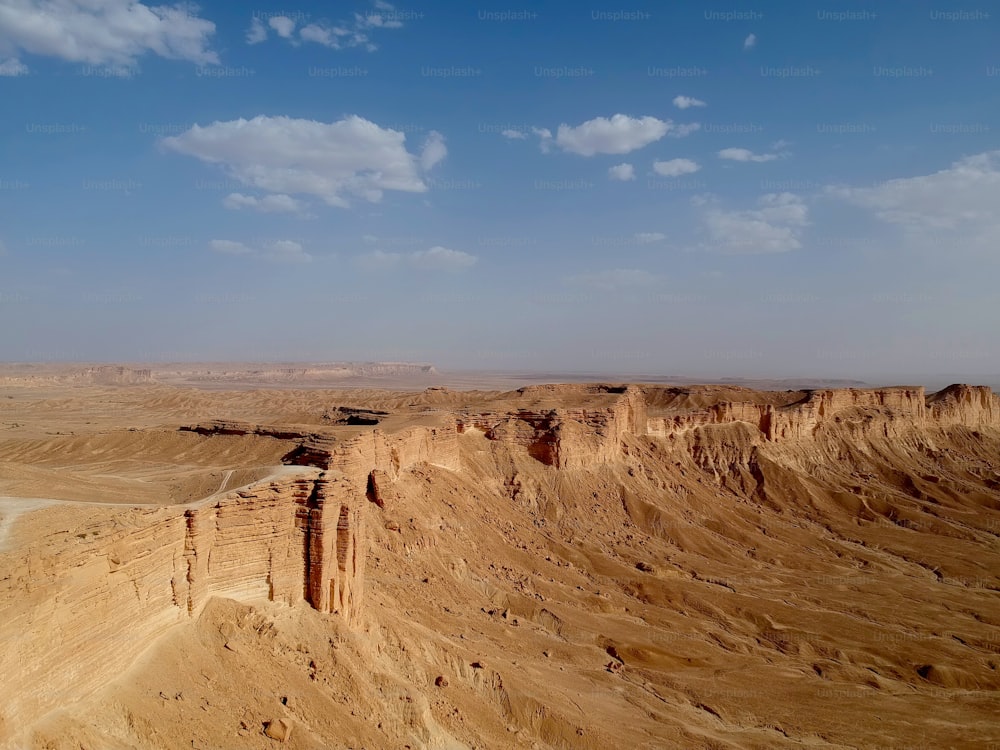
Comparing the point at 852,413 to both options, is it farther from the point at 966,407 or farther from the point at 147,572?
the point at 147,572

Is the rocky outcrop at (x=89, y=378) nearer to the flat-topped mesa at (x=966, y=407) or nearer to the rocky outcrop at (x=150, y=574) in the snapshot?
the rocky outcrop at (x=150, y=574)

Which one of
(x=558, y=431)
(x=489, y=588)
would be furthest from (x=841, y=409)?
(x=489, y=588)

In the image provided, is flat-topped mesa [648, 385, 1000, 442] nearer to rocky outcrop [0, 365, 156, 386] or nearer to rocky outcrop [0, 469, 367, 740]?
rocky outcrop [0, 469, 367, 740]

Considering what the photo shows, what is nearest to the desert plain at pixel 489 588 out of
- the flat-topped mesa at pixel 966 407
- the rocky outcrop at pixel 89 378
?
the flat-topped mesa at pixel 966 407

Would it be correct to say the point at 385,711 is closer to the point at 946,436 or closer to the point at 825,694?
the point at 825,694

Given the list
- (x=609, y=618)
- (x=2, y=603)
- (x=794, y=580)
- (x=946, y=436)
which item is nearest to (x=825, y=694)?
(x=609, y=618)

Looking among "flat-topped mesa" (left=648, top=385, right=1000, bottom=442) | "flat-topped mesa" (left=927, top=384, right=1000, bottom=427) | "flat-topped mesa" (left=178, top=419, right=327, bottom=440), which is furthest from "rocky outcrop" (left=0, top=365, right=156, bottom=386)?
"flat-topped mesa" (left=927, top=384, right=1000, bottom=427)

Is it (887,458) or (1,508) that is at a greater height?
(1,508)

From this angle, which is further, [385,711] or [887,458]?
[887,458]

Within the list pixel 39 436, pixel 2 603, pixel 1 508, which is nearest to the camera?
pixel 2 603
